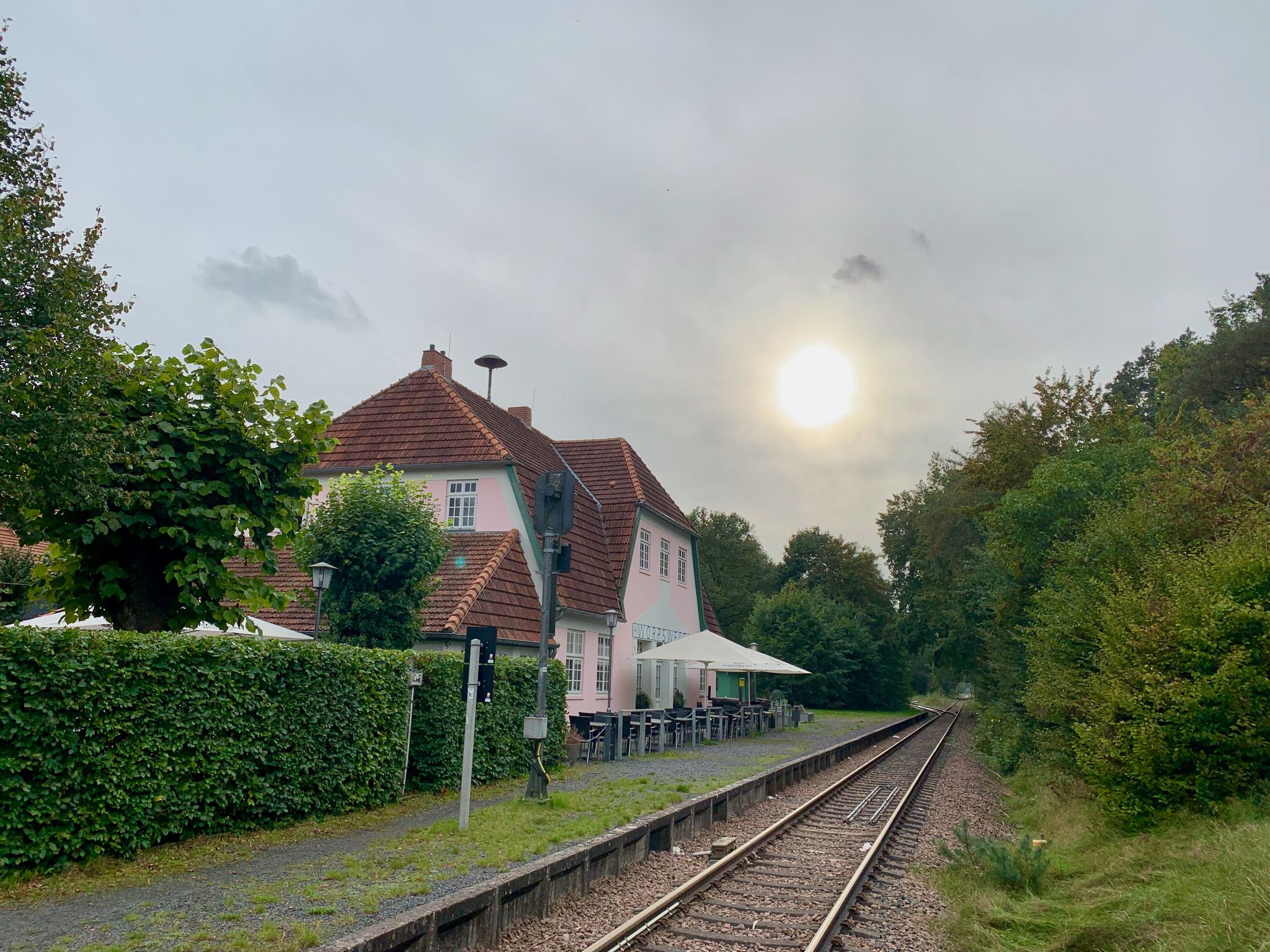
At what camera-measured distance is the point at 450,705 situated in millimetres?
13375

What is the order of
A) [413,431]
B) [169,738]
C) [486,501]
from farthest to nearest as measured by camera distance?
[413,431]
[486,501]
[169,738]

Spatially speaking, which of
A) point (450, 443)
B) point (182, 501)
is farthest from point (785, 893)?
point (450, 443)

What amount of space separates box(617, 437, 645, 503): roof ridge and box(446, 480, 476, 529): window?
21.1 ft

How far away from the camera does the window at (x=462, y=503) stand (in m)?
23.1

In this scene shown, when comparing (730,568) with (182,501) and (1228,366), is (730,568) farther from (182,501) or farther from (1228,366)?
(182,501)

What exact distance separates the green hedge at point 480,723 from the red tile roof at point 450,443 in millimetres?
6071

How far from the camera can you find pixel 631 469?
3022cm

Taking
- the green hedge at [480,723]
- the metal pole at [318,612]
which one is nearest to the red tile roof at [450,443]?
the green hedge at [480,723]

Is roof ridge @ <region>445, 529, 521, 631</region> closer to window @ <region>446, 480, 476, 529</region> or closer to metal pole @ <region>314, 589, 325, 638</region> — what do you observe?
window @ <region>446, 480, 476, 529</region>

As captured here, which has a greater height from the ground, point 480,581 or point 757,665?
point 480,581

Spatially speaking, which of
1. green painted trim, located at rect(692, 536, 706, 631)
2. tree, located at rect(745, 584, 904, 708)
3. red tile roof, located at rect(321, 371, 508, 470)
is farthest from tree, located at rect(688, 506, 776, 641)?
red tile roof, located at rect(321, 371, 508, 470)


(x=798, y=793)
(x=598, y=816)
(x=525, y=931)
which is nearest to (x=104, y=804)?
(x=525, y=931)

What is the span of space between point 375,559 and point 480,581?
3.99 m

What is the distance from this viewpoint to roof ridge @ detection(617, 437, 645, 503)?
93.8ft
